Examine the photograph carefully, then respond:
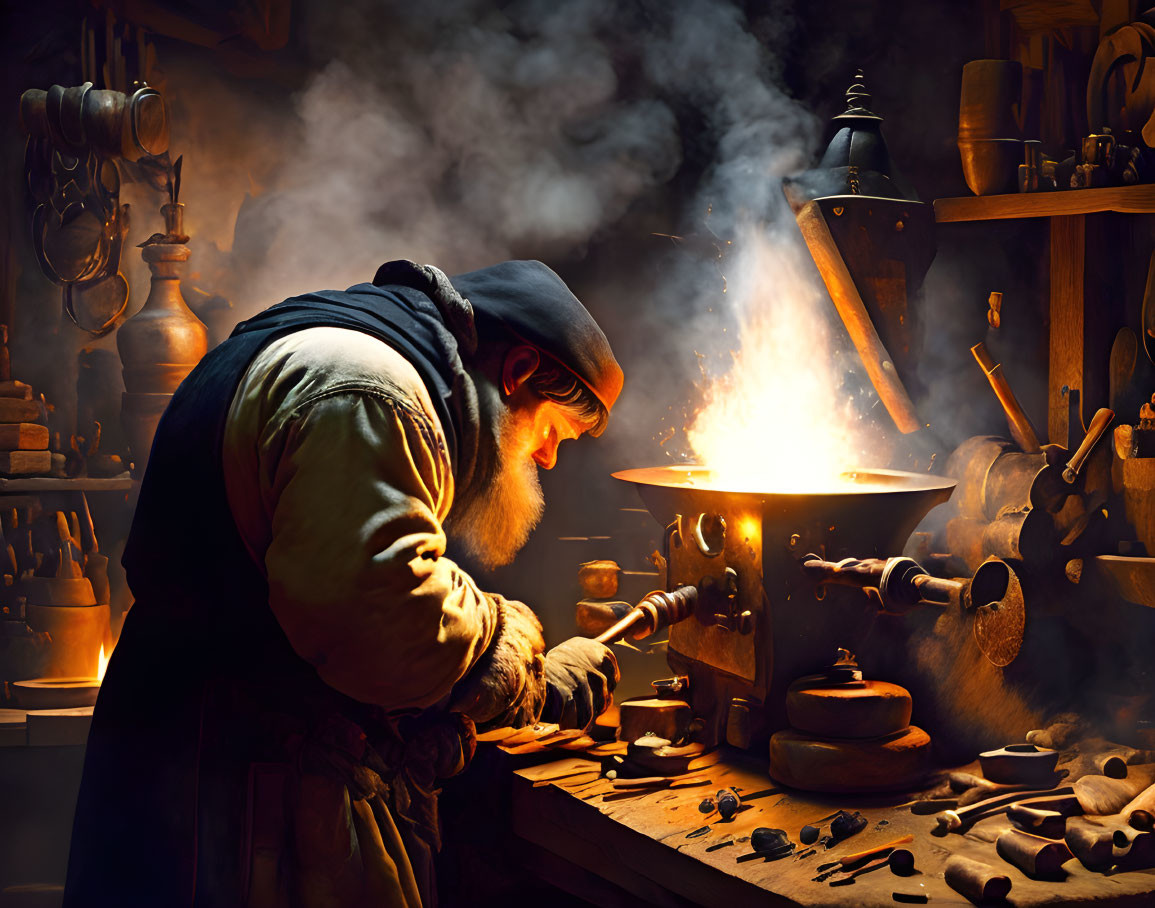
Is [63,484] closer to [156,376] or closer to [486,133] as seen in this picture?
[156,376]

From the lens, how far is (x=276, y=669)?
7.00 ft

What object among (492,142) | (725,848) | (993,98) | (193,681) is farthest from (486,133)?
(193,681)

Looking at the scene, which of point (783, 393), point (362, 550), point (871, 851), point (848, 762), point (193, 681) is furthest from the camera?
point (783, 393)

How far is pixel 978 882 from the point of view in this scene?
2.54 meters

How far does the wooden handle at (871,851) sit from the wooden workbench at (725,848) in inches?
1.0

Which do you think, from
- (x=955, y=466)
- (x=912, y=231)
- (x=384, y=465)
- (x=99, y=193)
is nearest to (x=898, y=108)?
(x=912, y=231)

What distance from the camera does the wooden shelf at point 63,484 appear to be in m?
4.58

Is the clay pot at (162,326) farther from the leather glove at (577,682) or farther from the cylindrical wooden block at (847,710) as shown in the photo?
the cylindrical wooden block at (847,710)

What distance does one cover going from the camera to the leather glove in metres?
2.49

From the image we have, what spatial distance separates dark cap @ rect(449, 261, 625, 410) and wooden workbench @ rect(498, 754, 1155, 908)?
3.94 ft

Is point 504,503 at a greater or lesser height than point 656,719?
greater

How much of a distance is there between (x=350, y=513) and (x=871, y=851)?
167cm

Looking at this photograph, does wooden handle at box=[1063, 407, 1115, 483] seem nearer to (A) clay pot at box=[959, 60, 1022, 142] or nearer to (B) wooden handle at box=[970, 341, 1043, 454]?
(B) wooden handle at box=[970, 341, 1043, 454]

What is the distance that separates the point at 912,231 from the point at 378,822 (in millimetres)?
3044
